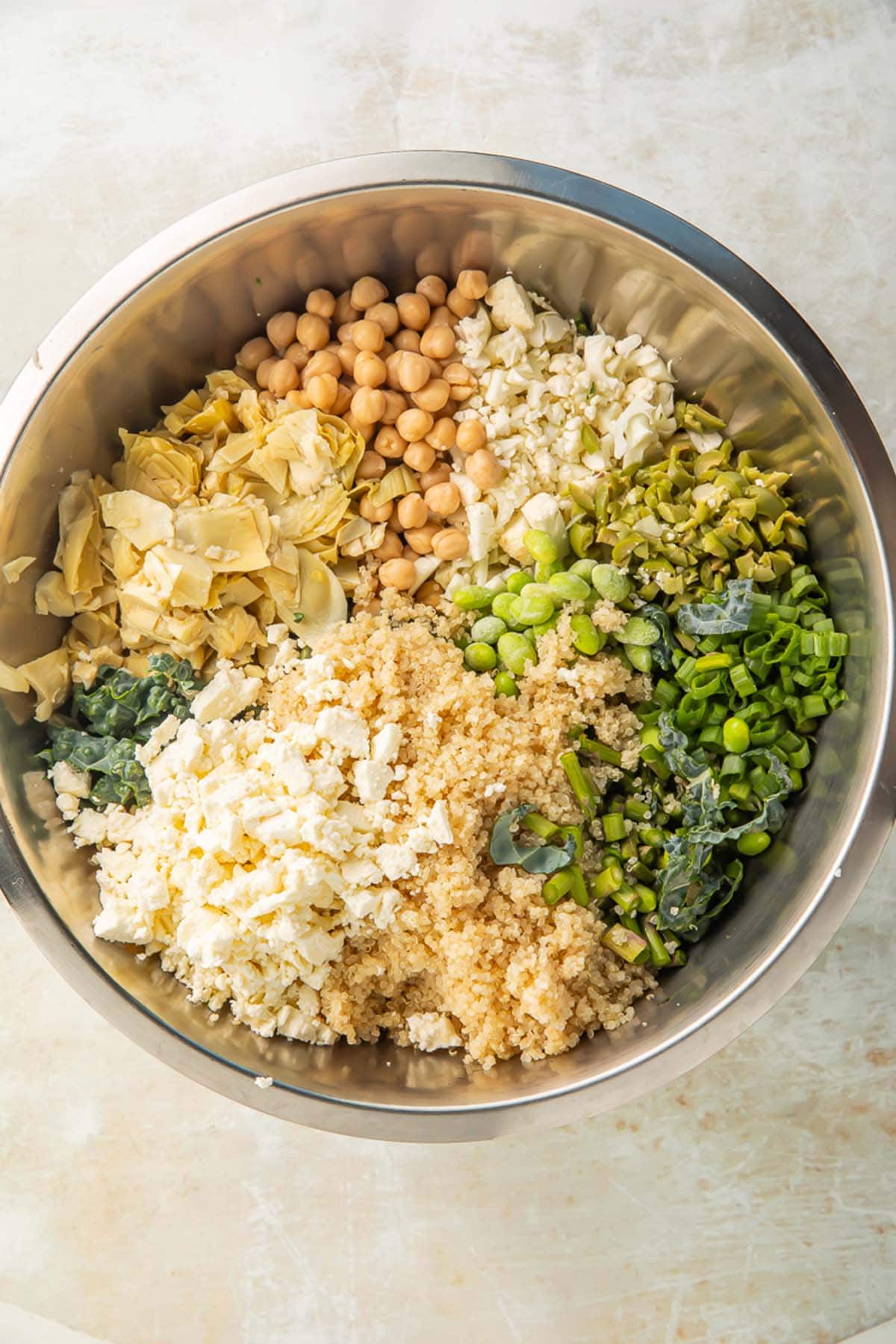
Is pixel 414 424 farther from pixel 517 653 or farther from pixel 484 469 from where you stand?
pixel 517 653

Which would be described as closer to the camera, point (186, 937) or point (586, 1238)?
point (186, 937)

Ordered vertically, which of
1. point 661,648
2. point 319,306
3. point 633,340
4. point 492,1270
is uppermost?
Answer: point 633,340

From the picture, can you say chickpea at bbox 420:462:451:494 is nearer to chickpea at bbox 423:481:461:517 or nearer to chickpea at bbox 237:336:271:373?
chickpea at bbox 423:481:461:517

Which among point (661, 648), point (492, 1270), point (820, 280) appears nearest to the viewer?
point (661, 648)

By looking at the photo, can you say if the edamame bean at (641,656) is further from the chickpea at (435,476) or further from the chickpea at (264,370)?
the chickpea at (264,370)

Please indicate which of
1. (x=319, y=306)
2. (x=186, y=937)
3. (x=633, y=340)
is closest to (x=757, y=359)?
(x=633, y=340)

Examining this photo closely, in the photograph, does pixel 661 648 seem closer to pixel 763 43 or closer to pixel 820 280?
pixel 820 280
